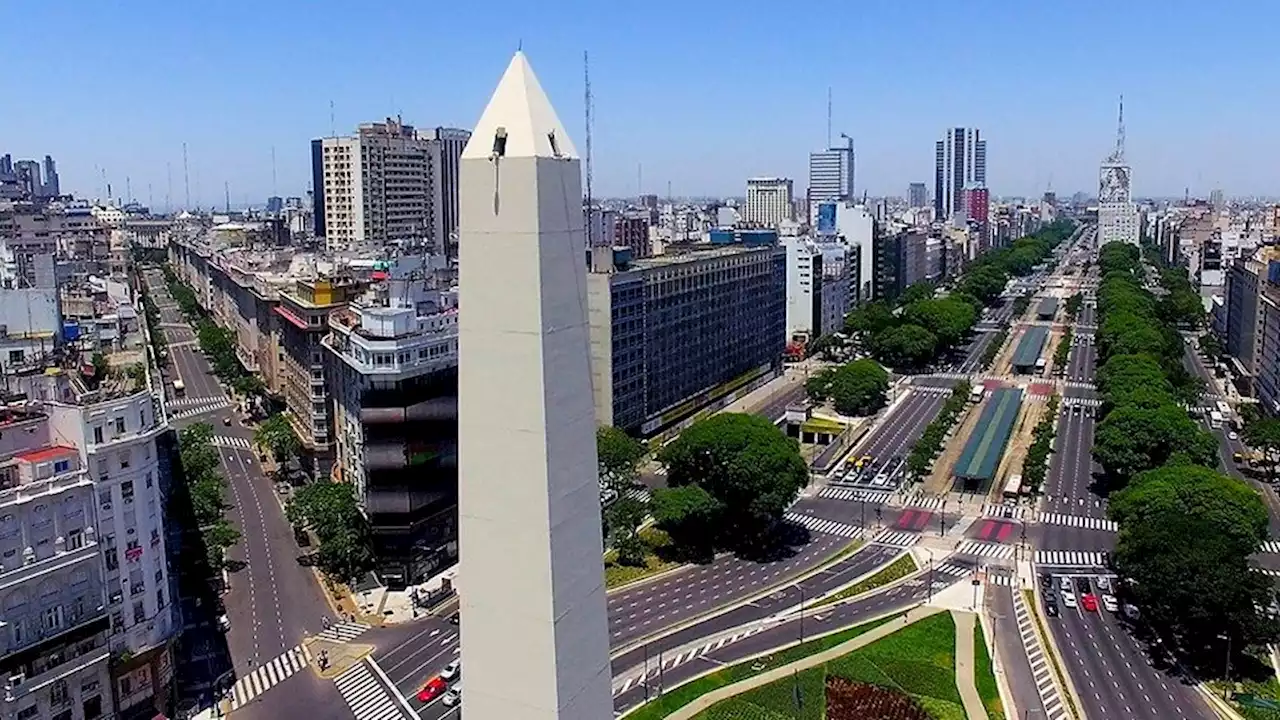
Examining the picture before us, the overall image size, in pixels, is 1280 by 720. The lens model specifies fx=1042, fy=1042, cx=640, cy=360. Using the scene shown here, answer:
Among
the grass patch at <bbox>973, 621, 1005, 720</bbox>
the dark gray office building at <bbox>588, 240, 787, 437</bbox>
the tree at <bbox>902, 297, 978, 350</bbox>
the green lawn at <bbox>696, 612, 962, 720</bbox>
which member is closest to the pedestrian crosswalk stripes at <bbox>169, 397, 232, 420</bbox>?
the dark gray office building at <bbox>588, 240, 787, 437</bbox>

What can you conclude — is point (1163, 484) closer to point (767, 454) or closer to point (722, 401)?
point (767, 454)

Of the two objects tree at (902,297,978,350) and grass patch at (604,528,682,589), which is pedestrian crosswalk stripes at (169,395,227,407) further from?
tree at (902,297,978,350)

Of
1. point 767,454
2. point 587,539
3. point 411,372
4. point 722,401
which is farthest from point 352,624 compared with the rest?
point 722,401

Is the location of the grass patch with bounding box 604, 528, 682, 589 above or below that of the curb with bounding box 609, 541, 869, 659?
above

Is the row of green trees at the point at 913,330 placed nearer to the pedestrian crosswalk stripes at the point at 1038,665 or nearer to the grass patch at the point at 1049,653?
the grass patch at the point at 1049,653

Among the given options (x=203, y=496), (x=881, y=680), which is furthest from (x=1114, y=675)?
(x=203, y=496)

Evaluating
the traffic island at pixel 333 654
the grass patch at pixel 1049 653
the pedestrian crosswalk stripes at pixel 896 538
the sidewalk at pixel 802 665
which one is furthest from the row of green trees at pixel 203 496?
the grass patch at pixel 1049 653

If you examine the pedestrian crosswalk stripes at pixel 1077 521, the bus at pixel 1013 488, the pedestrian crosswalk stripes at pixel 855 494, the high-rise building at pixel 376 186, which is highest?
the high-rise building at pixel 376 186
